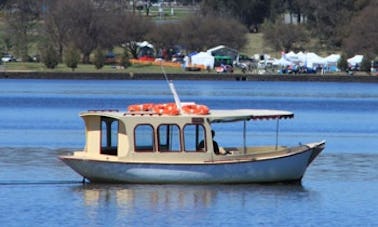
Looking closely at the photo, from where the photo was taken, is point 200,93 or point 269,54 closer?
point 200,93

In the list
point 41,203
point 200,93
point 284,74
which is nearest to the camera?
point 41,203

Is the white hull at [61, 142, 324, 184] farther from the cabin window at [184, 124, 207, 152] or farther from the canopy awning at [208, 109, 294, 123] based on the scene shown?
the canopy awning at [208, 109, 294, 123]

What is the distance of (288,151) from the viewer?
131 feet

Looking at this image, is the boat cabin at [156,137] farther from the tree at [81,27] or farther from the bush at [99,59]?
the tree at [81,27]

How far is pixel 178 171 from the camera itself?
38.7 m

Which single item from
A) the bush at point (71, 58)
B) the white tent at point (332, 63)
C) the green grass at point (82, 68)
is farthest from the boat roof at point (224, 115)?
the white tent at point (332, 63)

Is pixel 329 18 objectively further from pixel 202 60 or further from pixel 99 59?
pixel 99 59

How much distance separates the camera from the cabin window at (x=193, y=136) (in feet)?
128

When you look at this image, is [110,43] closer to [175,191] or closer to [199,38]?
[199,38]

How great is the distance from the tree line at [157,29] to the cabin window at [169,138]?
94.2m

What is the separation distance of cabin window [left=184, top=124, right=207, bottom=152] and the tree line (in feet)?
308

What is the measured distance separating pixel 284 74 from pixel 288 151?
99679mm

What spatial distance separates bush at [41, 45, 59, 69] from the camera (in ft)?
427

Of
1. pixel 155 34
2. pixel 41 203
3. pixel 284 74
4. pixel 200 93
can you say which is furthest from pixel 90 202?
pixel 155 34
